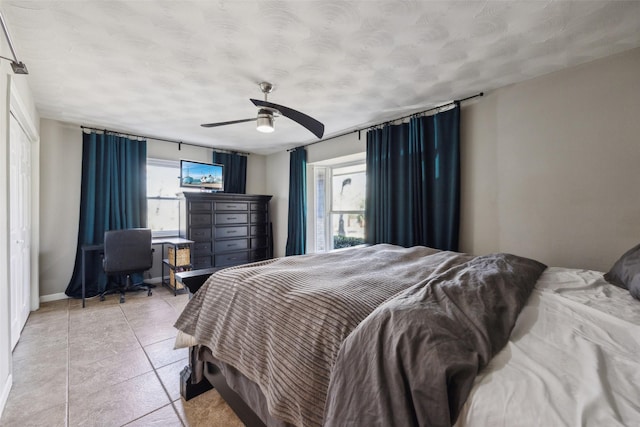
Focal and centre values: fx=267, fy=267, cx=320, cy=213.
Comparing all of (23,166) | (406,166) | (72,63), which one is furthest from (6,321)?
(406,166)

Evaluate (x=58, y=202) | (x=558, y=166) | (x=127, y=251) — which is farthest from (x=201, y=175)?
(x=558, y=166)

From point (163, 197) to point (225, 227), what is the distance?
114 centimetres

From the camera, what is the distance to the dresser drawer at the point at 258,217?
4805 mm

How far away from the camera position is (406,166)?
3.17 m

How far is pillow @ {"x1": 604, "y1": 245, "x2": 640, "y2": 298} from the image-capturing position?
1323 millimetres

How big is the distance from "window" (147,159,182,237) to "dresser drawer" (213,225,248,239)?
0.79m

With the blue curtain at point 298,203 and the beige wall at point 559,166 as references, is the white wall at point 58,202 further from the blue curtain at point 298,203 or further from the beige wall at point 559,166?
the beige wall at point 559,166

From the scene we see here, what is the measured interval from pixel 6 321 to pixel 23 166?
176cm

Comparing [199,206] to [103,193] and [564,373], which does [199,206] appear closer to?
[103,193]

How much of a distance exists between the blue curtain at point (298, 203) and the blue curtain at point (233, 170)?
1035 millimetres

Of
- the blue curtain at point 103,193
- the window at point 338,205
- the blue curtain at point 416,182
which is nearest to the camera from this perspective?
the blue curtain at point 416,182

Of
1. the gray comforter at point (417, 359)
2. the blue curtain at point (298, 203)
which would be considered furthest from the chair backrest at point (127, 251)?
the gray comforter at point (417, 359)

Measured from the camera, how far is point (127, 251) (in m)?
3.41

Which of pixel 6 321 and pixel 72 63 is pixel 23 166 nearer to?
pixel 72 63
